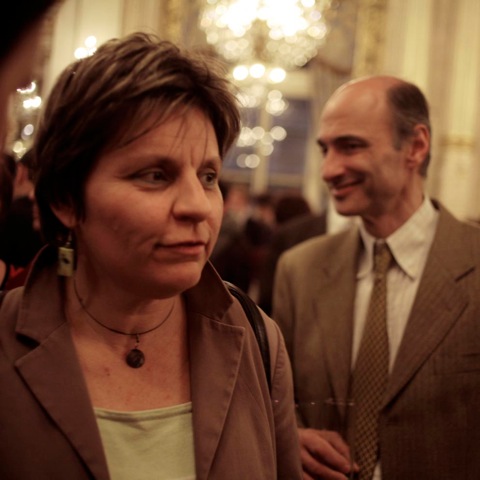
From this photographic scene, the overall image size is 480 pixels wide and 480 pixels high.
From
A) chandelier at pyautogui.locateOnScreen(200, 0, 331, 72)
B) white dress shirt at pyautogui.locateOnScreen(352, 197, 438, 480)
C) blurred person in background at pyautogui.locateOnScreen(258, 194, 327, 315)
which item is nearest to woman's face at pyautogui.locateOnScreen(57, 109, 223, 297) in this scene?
white dress shirt at pyautogui.locateOnScreen(352, 197, 438, 480)

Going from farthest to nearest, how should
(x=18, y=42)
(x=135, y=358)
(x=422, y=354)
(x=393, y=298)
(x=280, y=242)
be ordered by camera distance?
(x=280, y=242), (x=393, y=298), (x=422, y=354), (x=135, y=358), (x=18, y=42)

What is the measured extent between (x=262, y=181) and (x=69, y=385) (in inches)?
496

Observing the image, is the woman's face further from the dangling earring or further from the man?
the man

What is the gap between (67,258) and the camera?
123 centimetres

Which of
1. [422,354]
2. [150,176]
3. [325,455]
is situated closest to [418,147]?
[422,354]

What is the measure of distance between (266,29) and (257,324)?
7019 millimetres

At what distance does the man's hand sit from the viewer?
155 cm

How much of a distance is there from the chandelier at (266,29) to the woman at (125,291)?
6684mm

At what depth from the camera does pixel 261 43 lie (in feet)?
26.3

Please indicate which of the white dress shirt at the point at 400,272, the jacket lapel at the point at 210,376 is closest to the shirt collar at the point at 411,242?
the white dress shirt at the point at 400,272

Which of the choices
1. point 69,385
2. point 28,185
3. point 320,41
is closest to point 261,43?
point 320,41

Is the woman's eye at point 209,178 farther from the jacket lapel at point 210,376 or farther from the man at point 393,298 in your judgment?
the man at point 393,298

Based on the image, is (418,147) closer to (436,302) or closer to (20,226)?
(436,302)

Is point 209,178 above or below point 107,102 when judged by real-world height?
below
